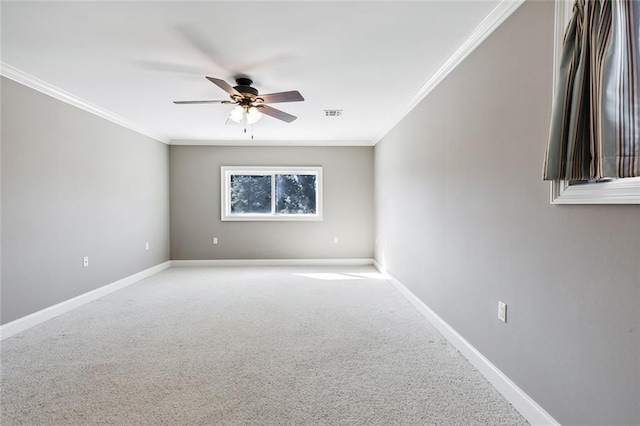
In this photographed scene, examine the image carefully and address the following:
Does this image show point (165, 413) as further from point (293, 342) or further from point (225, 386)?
point (293, 342)

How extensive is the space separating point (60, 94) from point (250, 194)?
3.40 metres

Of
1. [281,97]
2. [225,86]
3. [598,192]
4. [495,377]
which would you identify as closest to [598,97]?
[598,192]

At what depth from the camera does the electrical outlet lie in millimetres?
1970

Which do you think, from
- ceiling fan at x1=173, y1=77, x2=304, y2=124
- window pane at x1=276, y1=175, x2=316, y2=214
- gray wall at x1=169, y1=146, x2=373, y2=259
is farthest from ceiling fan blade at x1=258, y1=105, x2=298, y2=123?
window pane at x1=276, y1=175, x2=316, y2=214

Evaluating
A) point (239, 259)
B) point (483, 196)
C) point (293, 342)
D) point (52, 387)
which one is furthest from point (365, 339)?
point (239, 259)

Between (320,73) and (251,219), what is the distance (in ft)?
12.4

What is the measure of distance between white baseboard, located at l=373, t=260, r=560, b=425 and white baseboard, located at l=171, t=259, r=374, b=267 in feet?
9.70

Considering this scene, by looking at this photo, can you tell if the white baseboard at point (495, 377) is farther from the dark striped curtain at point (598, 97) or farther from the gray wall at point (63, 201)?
the gray wall at point (63, 201)

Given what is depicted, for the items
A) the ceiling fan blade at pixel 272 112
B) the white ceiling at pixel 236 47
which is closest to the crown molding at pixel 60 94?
the white ceiling at pixel 236 47

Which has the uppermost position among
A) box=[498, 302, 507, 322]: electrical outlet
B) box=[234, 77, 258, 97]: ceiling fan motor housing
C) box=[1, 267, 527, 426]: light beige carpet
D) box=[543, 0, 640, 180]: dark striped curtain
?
box=[234, 77, 258, 97]: ceiling fan motor housing

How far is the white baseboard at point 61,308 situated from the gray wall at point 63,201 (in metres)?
0.05

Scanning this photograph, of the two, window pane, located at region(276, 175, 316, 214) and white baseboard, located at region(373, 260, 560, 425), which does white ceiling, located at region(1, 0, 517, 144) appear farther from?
window pane, located at region(276, 175, 316, 214)

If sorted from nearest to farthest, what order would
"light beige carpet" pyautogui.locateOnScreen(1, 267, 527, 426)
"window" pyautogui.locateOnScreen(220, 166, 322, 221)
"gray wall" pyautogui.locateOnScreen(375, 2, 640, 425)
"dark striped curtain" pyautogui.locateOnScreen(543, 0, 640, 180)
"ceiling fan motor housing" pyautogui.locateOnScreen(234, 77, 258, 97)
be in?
"dark striped curtain" pyautogui.locateOnScreen(543, 0, 640, 180)
"gray wall" pyautogui.locateOnScreen(375, 2, 640, 425)
"light beige carpet" pyautogui.locateOnScreen(1, 267, 527, 426)
"ceiling fan motor housing" pyautogui.locateOnScreen(234, 77, 258, 97)
"window" pyautogui.locateOnScreen(220, 166, 322, 221)

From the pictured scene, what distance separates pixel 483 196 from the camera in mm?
2219
